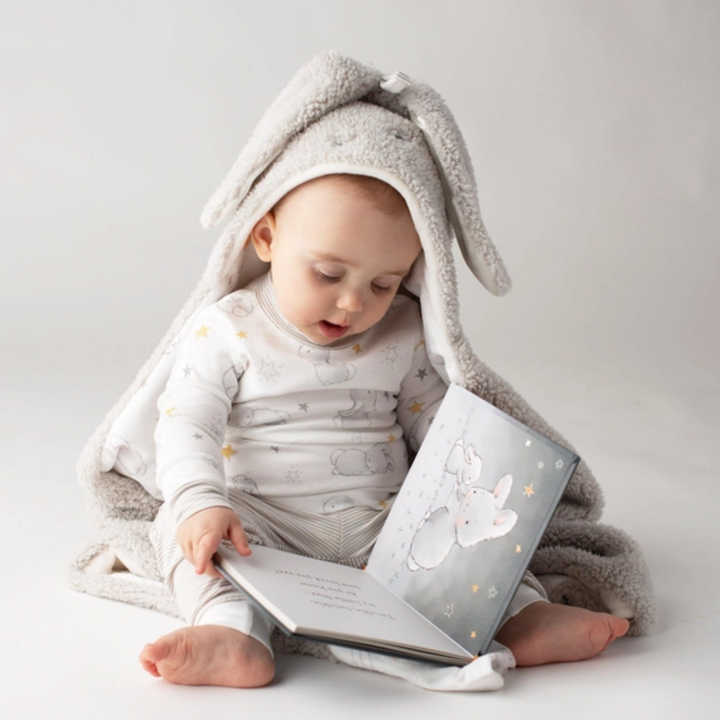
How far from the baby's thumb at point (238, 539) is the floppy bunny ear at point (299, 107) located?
0.49m

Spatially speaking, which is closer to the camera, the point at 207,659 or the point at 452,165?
the point at 207,659

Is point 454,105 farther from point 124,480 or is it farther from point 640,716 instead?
point 640,716

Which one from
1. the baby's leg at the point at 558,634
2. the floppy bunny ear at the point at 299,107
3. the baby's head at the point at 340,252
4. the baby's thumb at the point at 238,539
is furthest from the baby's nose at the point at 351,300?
the baby's leg at the point at 558,634

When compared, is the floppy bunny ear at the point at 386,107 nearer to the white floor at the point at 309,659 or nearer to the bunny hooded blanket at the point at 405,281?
the bunny hooded blanket at the point at 405,281

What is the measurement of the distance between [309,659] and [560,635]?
317mm

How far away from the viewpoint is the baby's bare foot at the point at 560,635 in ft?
4.30

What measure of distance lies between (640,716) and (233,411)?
2.31ft

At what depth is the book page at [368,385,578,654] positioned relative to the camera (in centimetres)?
Answer: 127

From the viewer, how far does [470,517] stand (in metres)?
1.36

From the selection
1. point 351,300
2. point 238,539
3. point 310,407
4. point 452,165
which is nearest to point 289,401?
point 310,407

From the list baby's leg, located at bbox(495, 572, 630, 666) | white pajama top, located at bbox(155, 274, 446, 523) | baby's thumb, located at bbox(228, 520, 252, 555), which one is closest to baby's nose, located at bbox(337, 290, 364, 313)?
white pajama top, located at bbox(155, 274, 446, 523)

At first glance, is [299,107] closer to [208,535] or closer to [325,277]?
[325,277]

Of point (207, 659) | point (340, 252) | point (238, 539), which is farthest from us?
point (340, 252)

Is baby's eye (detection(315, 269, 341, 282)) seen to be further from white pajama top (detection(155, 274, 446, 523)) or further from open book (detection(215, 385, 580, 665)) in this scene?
open book (detection(215, 385, 580, 665))
